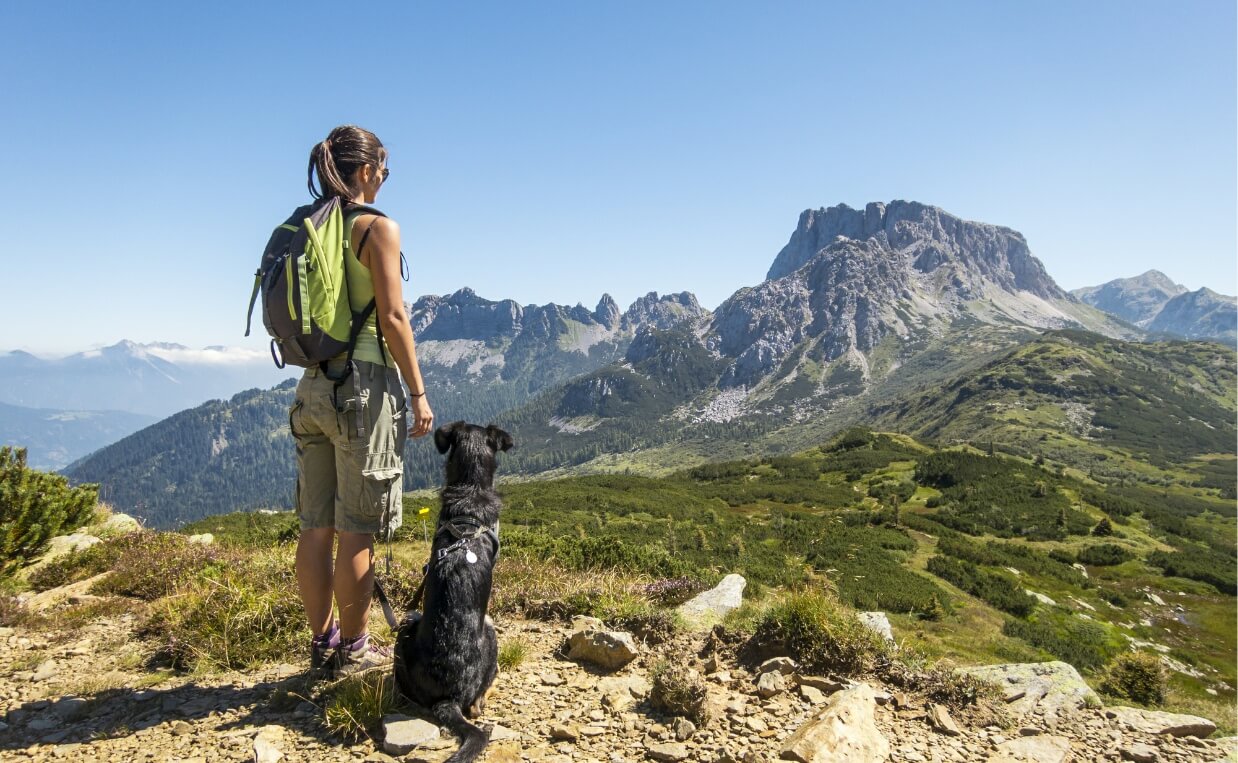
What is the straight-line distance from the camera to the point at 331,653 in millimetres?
4055

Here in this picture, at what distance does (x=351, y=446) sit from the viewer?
360cm

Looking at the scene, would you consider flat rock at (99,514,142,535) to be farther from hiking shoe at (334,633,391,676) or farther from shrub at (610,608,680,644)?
shrub at (610,608,680,644)

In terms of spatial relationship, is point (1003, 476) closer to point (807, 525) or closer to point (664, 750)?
point (807, 525)

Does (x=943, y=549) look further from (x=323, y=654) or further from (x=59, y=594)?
(x=59, y=594)

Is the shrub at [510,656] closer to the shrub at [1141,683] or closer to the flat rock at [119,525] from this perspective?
the flat rock at [119,525]

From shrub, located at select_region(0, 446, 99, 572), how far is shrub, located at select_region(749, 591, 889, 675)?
27.0 feet

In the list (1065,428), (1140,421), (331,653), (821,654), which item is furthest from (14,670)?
(1140,421)

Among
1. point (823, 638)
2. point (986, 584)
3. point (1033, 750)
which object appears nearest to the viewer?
point (1033, 750)

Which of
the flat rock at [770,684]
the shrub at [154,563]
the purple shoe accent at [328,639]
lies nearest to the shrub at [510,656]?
the purple shoe accent at [328,639]

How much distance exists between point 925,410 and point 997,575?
168764mm

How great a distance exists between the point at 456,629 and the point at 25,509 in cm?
674

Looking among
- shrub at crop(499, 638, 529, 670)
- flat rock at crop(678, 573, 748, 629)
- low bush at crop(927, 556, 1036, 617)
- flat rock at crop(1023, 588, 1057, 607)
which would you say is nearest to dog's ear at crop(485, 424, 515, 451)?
shrub at crop(499, 638, 529, 670)

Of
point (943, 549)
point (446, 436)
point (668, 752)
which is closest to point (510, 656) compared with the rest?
point (668, 752)

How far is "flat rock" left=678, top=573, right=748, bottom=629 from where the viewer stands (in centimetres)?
602
